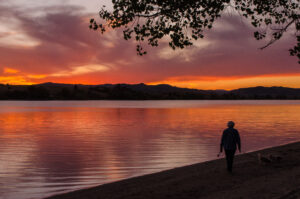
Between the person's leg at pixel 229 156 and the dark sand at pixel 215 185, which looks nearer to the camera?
the dark sand at pixel 215 185

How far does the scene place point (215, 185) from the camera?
45.5ft

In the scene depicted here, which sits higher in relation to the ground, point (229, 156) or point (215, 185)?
point (229, 156)

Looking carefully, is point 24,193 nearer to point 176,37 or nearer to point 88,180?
point 88,180

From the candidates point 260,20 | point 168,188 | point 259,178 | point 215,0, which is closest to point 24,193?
point 168,188

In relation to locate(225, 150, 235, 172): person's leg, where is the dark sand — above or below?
below

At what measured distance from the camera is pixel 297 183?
12.7 meters

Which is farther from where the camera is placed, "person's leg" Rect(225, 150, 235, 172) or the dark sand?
"person's leg" Rect(225, 150, 235, 172)

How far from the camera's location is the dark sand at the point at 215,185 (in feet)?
39.5

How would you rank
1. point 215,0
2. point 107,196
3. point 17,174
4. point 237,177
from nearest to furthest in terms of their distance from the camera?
point 107,196
point 237,177
point 215,0
point 17,174

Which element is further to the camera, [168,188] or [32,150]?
[32,150]

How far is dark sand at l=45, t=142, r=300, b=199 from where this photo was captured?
1204 centimetres

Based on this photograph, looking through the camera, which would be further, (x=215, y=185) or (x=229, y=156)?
(x=229, y=156)

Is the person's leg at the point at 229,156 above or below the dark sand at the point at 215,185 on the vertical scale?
above

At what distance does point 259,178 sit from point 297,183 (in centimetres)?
191
